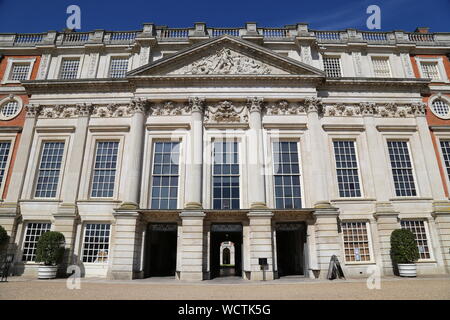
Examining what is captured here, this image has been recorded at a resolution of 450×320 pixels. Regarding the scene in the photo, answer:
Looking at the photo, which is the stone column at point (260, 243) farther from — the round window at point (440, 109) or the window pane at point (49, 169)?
the round window at point (440, 109)

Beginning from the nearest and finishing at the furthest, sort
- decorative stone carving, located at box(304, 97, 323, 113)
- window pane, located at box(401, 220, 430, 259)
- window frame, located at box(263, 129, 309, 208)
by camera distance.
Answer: window pane, located at box(401, 220, 430, 259), window frame, located at box(263, 129, 309, 208), decorative stone carving, located at box(304, 97, 323, 113)

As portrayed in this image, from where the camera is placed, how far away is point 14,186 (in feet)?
59.7

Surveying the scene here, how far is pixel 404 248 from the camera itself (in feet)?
50.9

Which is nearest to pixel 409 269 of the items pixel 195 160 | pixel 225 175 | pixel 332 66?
pixel 225 175

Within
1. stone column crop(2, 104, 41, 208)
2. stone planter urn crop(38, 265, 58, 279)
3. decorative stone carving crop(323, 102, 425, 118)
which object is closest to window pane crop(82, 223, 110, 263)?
stone planter urn crop(38, 265, 58, 279)

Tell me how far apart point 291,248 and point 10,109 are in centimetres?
2404

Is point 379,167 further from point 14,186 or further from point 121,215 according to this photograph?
point 14,186

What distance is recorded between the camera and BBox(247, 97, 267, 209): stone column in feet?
55.8

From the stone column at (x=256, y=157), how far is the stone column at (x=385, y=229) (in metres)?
7.67

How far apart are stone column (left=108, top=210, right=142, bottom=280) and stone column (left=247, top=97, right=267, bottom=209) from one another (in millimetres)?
7439

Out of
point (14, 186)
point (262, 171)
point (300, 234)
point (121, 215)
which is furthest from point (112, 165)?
point (300, 234)

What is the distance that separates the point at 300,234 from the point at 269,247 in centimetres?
299

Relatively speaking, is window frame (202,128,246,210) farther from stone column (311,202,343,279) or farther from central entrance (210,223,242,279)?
stone column (311,202,343,279)
